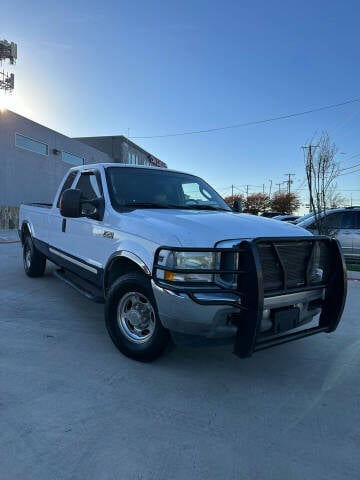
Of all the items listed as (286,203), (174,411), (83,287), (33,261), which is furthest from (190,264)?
(286,203)

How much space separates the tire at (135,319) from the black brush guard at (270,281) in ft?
1.27

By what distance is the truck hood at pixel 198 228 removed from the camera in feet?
9.69

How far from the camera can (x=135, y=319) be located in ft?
11.4

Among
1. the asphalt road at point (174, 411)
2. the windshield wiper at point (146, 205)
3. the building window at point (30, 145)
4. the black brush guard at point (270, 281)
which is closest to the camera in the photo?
the asphalt road at point (174, 411)

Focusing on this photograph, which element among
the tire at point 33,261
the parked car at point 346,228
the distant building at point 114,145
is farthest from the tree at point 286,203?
the tire at point 33,261

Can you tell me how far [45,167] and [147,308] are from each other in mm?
22725

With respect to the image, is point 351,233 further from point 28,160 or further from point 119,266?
point 28,160

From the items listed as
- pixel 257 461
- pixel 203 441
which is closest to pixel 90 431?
pixel 203 441

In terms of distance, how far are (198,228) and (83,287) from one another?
2172 millimetres

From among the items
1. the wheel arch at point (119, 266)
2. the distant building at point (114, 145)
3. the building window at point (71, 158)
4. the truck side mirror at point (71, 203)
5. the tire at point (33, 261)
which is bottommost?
the tire at point (33, 261)

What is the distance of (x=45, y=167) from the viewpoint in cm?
2384

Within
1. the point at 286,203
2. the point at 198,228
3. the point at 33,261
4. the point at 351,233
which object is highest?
the point at 286,203

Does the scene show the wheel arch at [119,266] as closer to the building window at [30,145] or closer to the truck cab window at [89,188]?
the truck cab window at [89,188]

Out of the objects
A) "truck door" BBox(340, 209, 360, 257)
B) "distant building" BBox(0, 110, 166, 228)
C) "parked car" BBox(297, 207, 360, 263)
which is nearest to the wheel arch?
"parked car" BBox(297, 207, 360, 263)
